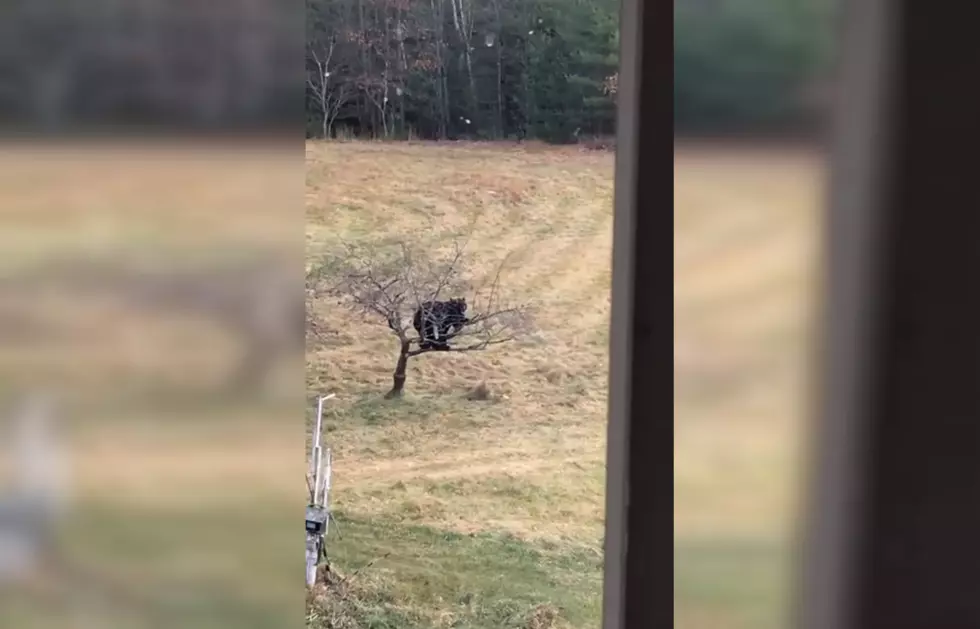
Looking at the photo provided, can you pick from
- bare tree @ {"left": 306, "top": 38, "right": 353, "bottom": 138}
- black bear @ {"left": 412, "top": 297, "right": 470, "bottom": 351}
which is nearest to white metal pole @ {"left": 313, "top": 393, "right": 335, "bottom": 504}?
black bear @ {"left": 412, "top": 297, "right": 470, "bottom": 351}

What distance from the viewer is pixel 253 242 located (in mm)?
900

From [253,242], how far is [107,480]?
254mm

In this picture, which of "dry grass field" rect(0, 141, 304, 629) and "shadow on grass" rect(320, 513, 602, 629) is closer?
"dry grass field" rect(0, 141, 304, 629)

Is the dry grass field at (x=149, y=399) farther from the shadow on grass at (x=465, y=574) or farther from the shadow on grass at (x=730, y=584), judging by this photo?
the shadow on grass at (x=730, y=584)

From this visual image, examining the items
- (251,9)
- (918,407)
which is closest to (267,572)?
(251,9)

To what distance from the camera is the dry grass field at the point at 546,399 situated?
0.95 metres

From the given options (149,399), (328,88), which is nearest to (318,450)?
(149,399)

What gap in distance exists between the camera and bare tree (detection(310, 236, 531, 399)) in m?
0.96

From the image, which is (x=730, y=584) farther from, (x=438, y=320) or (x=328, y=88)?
(x=328, y=88)

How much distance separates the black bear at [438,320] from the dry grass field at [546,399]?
2cm

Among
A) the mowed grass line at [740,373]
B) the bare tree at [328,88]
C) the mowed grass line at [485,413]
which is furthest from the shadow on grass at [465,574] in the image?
the bare tree at [328,88]

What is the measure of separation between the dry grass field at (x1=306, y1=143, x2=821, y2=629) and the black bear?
21mm

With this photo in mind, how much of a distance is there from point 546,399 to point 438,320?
0.14 meters

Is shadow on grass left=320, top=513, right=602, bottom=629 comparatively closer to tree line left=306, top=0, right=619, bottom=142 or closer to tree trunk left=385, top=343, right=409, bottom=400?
tree trunk left=385, top=343, right=409, bottom=400
